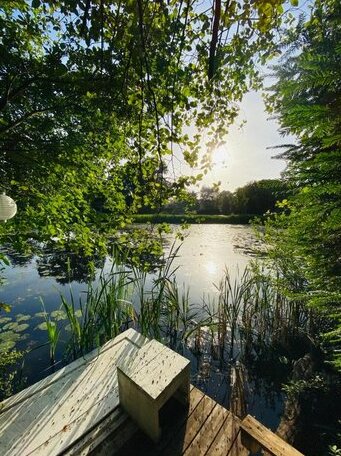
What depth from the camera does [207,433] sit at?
7.56 ft

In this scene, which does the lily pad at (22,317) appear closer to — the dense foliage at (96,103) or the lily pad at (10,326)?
the lily pad at (10,326)

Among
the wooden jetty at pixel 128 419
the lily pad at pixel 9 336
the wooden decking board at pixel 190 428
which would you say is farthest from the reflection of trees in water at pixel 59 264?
the wooden decking board at pixel 190 428

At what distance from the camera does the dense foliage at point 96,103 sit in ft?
6.63

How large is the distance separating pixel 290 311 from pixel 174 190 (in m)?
3.84

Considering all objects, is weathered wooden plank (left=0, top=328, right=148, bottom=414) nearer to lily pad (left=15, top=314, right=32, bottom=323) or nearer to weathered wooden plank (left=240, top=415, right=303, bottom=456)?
weathered wooden plank (left=240, top=415, right=303, bottom=456)

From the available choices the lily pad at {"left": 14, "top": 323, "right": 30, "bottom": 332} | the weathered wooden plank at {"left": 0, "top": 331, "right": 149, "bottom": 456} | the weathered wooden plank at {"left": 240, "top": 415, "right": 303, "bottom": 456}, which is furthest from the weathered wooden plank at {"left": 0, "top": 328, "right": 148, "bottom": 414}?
the lily pad at {"left": 14, "top": 323, "right": 30, "bottom": 332}

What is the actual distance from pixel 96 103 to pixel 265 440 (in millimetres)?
3379

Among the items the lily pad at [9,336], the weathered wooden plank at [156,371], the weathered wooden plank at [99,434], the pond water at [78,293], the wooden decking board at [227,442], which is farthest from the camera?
the lily pad at [9,336]

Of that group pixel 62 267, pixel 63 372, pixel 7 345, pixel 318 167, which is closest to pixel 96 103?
pixel 318 167

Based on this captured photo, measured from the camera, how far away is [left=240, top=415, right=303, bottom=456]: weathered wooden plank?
68.7 inches

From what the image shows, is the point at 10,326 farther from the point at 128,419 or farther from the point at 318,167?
the point at 318,167

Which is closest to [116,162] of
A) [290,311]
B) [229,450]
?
[229,450]

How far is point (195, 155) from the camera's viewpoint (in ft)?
8.52

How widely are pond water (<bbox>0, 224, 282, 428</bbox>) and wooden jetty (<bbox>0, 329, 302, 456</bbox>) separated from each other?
166 centimetres
